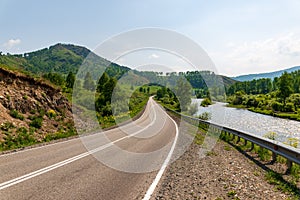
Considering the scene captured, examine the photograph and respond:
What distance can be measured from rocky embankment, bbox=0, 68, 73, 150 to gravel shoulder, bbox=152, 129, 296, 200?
8.80 m

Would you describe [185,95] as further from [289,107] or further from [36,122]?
[36,122]

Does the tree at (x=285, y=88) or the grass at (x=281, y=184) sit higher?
the tree at (x=285, y=88)

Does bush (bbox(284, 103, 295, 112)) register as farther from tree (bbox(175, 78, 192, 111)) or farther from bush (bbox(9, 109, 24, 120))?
bush (bbox(9, 109, 24, 120))

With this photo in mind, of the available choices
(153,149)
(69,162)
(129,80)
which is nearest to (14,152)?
(69,162)

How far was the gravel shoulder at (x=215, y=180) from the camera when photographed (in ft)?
19.8

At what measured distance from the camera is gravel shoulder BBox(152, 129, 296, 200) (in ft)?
19.8

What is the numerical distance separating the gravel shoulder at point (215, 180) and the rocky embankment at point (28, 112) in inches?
346

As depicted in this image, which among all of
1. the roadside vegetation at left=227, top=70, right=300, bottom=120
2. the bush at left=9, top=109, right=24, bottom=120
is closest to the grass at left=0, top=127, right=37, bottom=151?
the bush at left=9, top=109, right=24, bottom=120

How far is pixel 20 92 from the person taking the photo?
61.7 feet

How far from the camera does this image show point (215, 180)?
737cm

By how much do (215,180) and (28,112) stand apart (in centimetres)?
1486

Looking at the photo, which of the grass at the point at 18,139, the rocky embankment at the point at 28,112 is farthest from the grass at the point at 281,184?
the rocky embankment at the point at 28,112

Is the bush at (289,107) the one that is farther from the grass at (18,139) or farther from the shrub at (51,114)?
the grass at (18,139)

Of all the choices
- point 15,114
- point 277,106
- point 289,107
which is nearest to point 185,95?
point 277,106
